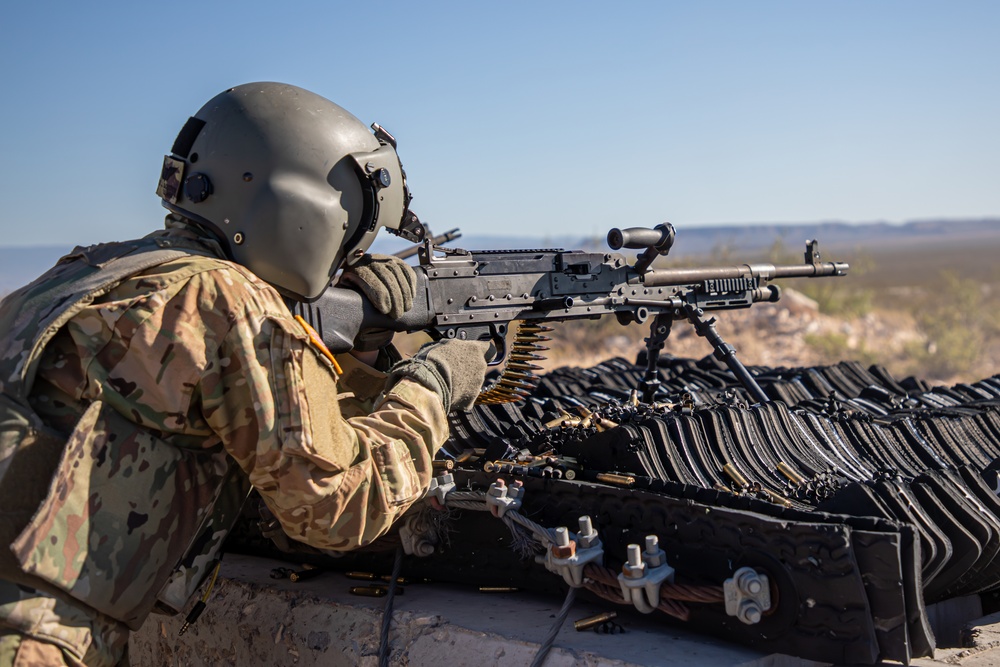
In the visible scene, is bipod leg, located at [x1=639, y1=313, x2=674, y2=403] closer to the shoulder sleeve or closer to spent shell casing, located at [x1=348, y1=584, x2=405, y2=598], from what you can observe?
spent shell casing, located at [x1=348, y1=584, x2=405, y2=598]

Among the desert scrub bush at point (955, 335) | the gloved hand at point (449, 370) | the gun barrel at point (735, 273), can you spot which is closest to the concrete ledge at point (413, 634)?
the gloved hand at point (449, 370)

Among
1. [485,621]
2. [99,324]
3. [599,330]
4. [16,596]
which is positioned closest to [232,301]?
[99,324]

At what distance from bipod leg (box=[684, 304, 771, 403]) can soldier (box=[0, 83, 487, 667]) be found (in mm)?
3161

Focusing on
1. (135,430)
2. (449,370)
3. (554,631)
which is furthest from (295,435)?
(554,631)

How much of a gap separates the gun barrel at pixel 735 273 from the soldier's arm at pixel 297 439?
3585 millimetres

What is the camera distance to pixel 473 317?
539cm

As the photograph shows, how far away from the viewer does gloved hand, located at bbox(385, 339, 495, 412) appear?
130 inches

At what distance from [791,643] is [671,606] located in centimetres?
38

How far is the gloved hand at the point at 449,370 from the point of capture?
3.31m

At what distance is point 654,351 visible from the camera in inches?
248

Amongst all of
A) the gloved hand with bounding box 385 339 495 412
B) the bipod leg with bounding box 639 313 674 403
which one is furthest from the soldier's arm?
the bipod leg with bounding box 639 313 674 403

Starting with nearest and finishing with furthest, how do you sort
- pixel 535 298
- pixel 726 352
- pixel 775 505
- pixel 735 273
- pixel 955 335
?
pixel 775 505
pixel 535 298
pixel 726 352
pixel 735 273
pixel 955 335

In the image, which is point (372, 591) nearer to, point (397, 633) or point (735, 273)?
point (397, 633)

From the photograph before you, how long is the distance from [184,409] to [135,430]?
15cm
